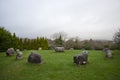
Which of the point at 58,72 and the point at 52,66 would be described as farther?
the point at 52,66

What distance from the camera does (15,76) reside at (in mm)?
16703

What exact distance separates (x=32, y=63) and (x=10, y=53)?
10.8 metres

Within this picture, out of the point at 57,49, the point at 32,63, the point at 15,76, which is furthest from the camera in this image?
the point at 57,49

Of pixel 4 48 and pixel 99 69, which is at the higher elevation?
pixel 4 48

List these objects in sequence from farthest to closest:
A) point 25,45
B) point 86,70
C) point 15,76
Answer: point 25,45 → point 86,70 → point 15,76

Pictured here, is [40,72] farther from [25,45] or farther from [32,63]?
[25,45]

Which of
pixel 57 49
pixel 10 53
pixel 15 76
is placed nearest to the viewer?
pixel 15 76

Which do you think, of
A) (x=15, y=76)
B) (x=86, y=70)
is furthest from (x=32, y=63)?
(x=86, y=70)

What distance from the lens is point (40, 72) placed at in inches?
699

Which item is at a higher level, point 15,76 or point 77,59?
point 77,59

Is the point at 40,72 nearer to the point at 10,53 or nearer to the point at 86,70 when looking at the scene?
the point at 86,70

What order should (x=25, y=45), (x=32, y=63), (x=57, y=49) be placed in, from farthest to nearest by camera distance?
(x=25, y=45), (x=57, y=49), (x=32, y=63)

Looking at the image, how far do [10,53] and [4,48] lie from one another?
14649 millimetres

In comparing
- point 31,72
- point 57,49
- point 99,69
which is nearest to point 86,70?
point 99,69
